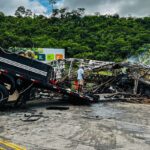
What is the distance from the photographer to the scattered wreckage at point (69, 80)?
12.8 meters

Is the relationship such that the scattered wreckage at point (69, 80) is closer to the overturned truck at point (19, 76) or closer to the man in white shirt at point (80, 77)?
the overturned truck at point (19, 76)

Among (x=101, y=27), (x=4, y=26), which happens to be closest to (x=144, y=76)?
(x=4, y=26)

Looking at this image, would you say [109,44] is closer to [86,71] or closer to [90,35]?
[90,35]

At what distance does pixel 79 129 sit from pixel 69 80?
8251 millimetres

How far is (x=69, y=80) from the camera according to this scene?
17.6m

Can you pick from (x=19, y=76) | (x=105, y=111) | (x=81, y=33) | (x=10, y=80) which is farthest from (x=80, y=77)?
(x=81, y=33)

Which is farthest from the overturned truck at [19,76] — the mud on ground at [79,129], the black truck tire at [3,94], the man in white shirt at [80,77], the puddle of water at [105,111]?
the man in white shirt at [80,77]

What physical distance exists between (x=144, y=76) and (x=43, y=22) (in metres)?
61.5

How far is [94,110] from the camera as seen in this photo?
539 inches

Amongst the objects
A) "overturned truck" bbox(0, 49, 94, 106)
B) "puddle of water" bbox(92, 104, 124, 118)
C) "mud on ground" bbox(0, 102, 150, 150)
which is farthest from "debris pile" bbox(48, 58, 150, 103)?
"overturned truck" bbox(0, 49, 94, 106)

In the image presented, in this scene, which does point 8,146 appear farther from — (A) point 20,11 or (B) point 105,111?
(A) point 20,11

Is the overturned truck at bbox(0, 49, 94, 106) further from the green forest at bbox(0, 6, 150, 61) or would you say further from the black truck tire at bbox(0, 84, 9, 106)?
the green forest at bbox(0, 6, 150, 61)

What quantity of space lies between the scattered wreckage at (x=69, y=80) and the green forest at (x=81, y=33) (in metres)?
32.9

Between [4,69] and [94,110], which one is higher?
[4,69]
